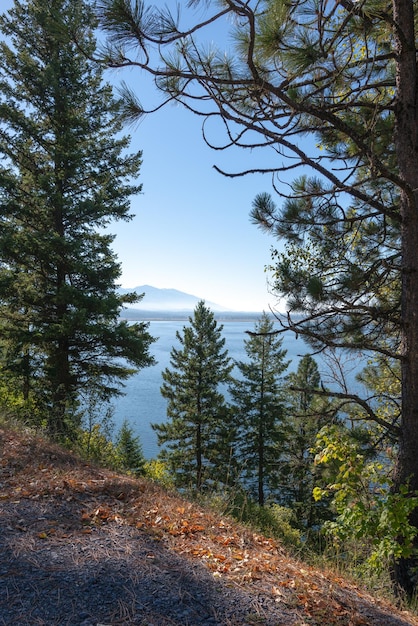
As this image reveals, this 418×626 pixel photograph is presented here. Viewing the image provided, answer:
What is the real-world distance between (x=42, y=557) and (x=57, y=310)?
8.06 m

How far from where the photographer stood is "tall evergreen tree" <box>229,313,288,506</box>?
1956 centimetres

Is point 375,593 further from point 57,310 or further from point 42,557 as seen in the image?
point 57,310

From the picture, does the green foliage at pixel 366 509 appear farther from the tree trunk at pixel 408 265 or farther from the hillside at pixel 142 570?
the hillside at pixel 142 570

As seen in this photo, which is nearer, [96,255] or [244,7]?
[244,7]

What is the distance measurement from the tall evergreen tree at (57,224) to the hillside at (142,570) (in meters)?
5.73

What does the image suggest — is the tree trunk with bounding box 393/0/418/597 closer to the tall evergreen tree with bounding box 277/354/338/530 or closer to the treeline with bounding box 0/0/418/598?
the treeline with bounding box 0/0/418/598

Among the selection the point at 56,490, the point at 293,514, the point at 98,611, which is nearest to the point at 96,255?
the point at 56,490

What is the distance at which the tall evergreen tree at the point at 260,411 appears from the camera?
19.6m

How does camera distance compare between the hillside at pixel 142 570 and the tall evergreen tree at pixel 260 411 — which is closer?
the hillside at pixel 142 570

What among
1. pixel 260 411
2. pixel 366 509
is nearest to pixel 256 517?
pixel 366 509

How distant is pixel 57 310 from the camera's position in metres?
9.59

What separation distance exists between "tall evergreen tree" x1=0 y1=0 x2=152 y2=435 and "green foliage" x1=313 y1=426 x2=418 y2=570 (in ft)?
21.9

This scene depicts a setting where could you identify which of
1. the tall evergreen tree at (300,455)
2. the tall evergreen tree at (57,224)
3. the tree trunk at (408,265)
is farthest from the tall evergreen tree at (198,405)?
the tree trunk at (408,265)

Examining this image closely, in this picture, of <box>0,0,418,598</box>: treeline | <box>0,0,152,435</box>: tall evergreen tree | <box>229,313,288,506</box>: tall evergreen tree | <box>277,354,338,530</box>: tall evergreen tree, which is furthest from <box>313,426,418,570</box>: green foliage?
<box>277,354,338,530</box>: tall evergreen tree
